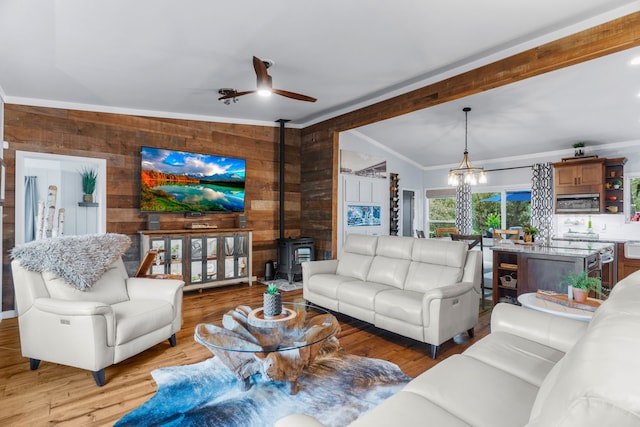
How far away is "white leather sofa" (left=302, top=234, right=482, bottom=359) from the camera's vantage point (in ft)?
9.19

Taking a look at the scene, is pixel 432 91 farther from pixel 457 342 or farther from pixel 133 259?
pixel 133 259

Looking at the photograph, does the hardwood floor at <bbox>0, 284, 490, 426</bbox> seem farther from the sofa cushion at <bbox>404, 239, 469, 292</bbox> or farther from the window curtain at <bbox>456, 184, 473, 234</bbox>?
the window curtain at <bbox>456, 184, 473, 234</bbox>

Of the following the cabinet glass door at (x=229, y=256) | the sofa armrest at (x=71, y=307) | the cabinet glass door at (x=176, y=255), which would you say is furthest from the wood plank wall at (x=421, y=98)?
the sofa armrest at (x=71, y=307)

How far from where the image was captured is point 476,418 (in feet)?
4.08

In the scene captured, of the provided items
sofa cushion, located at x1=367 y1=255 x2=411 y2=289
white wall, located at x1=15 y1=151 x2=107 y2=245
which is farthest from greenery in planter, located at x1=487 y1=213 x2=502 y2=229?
white wall, located at x1=15 y1=151 x2=107 y2=245

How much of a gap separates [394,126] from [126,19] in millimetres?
4626

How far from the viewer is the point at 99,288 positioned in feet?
9.32

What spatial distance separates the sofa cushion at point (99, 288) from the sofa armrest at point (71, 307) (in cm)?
21

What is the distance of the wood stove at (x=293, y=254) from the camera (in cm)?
558

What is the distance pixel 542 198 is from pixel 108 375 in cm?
738

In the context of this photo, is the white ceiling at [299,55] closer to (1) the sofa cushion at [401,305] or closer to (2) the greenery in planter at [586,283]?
(2) the greenery in planter at [586,283]

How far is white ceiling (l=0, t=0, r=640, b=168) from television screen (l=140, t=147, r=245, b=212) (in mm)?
712

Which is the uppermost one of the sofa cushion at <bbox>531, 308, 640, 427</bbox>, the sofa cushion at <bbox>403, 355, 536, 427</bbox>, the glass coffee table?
the sofa cushion at <bbox>531, 308, 640, 427</bbox>

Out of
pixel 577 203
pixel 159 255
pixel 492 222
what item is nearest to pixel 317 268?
pixel 159 255
